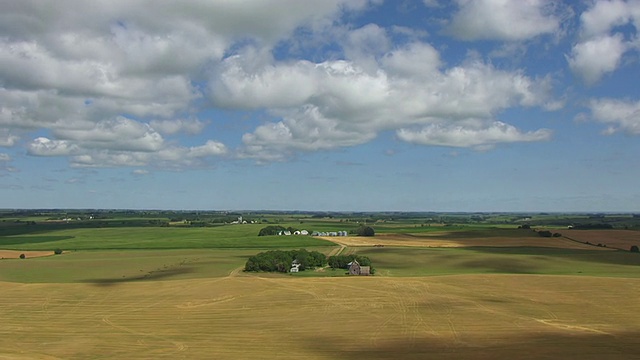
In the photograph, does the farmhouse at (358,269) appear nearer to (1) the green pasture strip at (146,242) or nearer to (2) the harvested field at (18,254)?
(1) the green pasture strip at (146,242)

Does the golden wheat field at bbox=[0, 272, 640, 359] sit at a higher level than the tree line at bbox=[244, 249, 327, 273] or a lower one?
lower

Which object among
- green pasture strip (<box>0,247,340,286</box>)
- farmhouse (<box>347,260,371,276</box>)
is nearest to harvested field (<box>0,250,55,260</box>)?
green pasture strip (<box>0,247,340,286</box>)

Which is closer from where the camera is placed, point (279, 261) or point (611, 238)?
point (279, 261)

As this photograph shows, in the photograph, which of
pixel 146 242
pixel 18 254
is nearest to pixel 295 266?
pixel 18 254

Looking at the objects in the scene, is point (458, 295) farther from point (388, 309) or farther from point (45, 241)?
point (45, 241)

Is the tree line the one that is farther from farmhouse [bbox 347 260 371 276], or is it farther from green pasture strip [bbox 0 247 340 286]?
farmhouse [bbox 347 260 371 276]

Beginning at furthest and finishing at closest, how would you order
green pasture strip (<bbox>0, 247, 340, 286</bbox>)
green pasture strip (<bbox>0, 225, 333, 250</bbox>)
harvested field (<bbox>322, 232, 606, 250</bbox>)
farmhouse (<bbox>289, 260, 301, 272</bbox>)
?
1. green pasture strip (<bbox>0, 225, 333, 250</bbox>)
2. harvested field (<bbox>322, 232, 606, 250</bbox>)
3. farmhouse (<bbox>289, 260, 301, 272</bbox>)
4. green pasture strip (<bbox>0, 247, 340, 286</bbox>)

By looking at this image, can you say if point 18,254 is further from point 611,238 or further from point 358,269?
point 611,238
